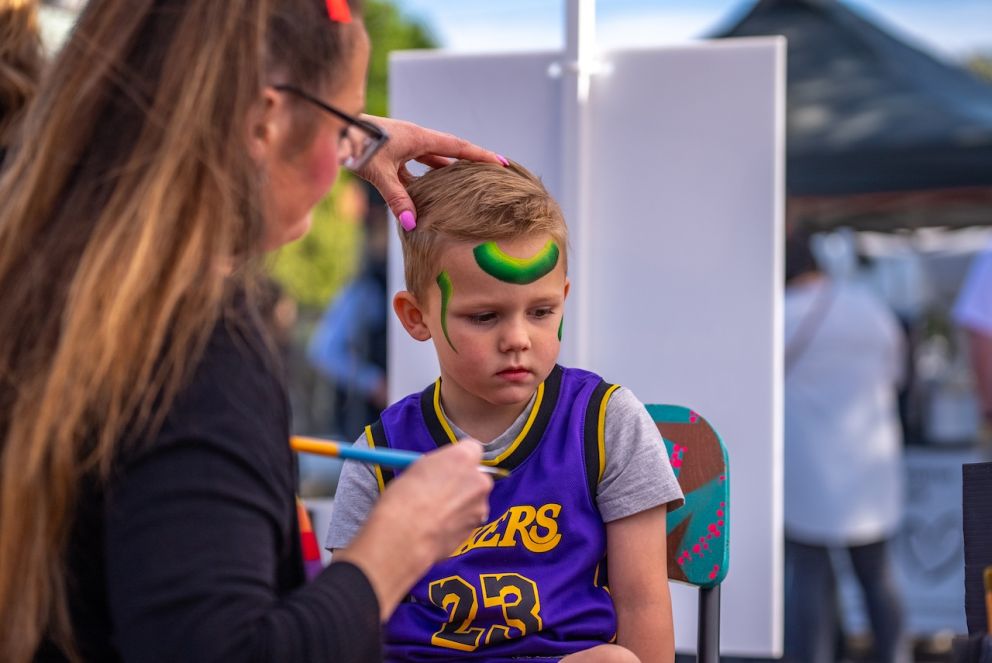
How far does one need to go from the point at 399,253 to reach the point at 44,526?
4.89 ft

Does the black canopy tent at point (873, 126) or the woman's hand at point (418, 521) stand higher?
the black canopy tent at point (873, 126)

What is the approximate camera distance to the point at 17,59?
81.0 inches

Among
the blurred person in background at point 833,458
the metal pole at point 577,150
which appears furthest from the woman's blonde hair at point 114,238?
the blurred person in background at point 833,458

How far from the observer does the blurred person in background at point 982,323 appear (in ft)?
13.3

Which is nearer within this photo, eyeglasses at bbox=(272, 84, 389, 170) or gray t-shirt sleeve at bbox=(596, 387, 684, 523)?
eyeglasses at bbox=(272, 84, 389, 170)

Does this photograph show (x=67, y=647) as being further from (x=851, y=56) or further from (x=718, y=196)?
(x=851, y=56)

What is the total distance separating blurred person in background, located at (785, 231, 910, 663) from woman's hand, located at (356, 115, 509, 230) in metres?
2.57

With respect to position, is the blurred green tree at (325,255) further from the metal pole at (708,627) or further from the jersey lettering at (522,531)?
the jersey lettering at (522,531)

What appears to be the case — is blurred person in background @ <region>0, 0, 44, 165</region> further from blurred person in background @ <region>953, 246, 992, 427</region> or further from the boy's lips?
blurred person in background @ <region>953, 246, 992, 427</region>

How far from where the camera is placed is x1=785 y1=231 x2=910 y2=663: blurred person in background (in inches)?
166

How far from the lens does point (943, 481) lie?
5176mm

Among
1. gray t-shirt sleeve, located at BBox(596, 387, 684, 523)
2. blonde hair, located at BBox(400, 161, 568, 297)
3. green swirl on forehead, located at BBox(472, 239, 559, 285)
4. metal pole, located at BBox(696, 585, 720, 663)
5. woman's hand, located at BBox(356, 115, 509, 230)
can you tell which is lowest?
metal pole, located at BBox(696, 585, 720, 663)

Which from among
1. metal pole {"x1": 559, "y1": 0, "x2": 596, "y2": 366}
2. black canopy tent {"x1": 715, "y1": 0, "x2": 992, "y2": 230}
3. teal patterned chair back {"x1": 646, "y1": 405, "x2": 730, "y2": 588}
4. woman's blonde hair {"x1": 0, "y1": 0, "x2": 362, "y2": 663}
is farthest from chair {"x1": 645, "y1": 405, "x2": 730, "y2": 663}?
black canopy tent {"x1": 715, "y1": 0, "x2": 992, "y2": 230}

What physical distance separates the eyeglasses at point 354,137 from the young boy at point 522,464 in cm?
41
